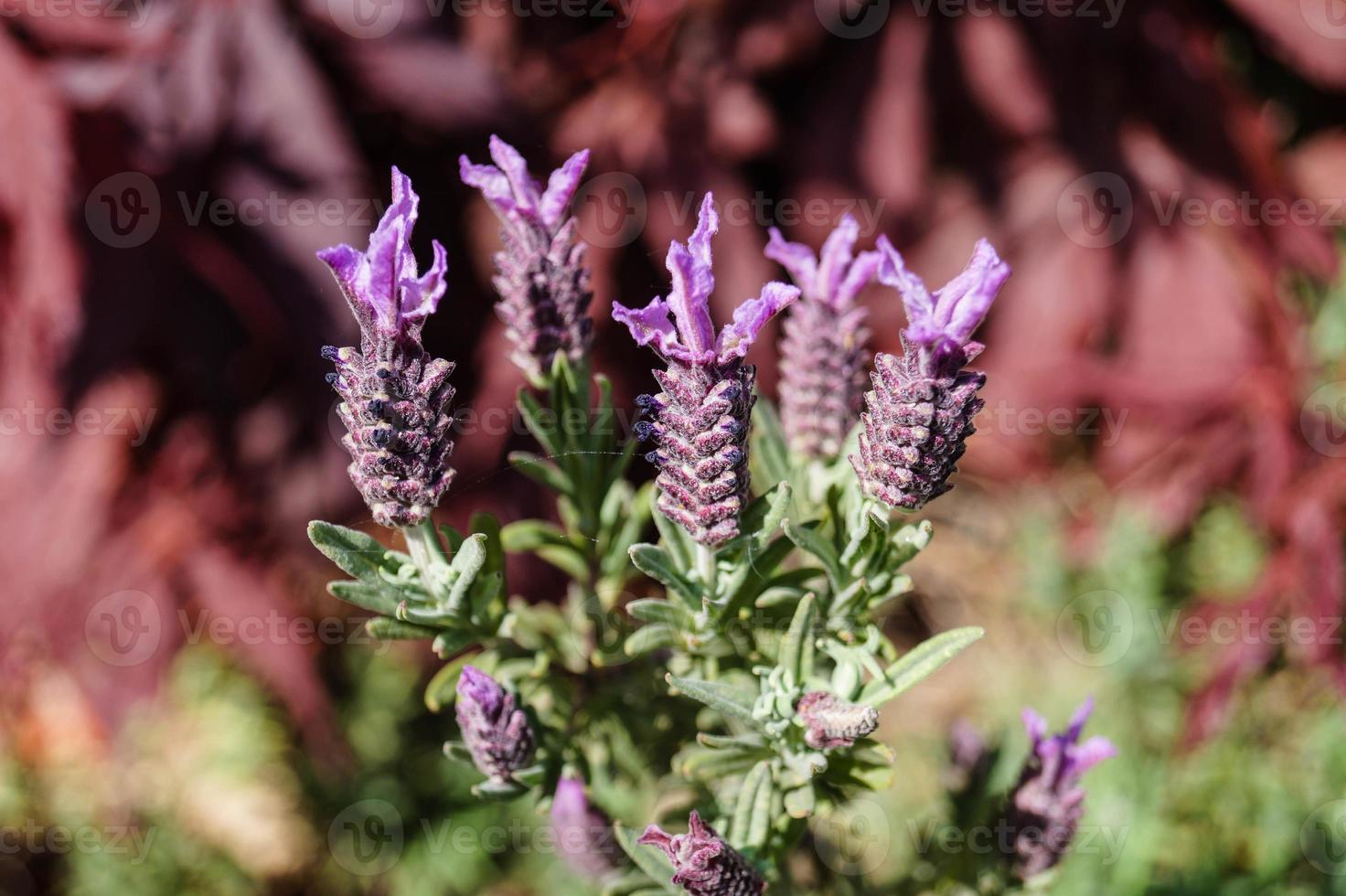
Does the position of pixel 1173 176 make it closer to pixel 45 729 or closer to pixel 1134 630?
pixel 1134 630

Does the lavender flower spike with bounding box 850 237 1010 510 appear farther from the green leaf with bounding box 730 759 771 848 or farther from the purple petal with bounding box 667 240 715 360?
the green leaf with bounding box 730 759 771 848

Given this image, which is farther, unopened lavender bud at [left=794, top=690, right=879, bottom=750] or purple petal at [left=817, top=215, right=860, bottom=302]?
purple petal at [left=817, top=215, right=860, bottom=302]

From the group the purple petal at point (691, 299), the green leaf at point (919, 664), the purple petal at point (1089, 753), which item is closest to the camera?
the purple petal at point (691, 299)

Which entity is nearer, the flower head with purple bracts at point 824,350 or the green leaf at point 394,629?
the green leaf at point 394,629

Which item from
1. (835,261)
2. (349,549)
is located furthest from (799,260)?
(349,549)

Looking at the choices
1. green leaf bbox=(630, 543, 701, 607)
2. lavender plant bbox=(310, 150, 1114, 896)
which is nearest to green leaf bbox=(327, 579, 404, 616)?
lavender plant bbox=(310, 150, 1114, 896)

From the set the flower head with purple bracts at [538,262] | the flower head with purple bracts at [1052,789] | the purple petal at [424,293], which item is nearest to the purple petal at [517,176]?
the flower head with purple bracts at [538,262]

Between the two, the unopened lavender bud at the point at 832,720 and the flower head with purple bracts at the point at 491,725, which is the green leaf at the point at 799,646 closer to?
the unopened lavender bud at the point at 832,720
